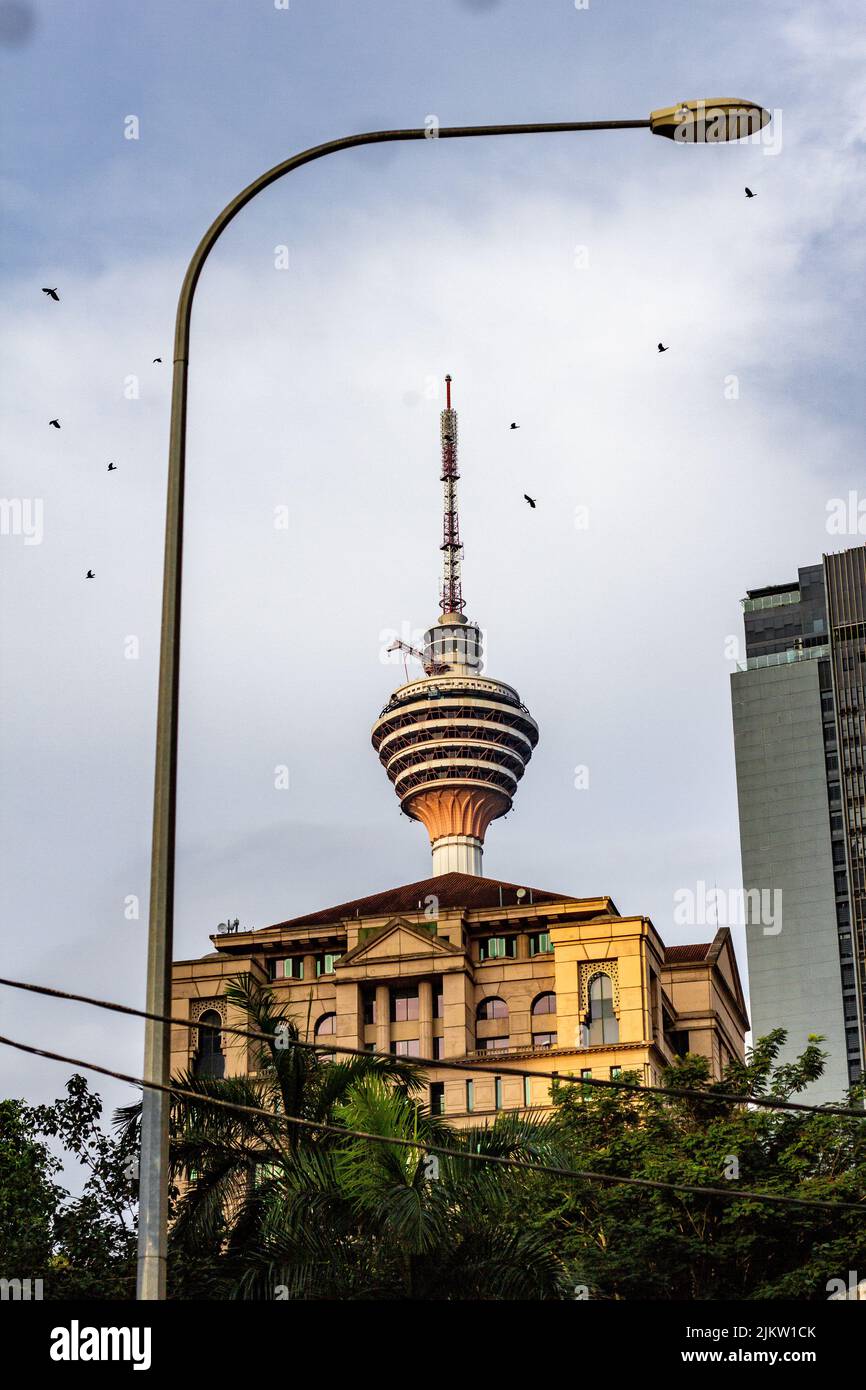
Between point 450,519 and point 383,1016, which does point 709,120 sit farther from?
point 450,519

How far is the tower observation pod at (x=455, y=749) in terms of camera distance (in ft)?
498

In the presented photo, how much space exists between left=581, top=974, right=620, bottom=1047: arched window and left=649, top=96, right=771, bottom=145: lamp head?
251 ft

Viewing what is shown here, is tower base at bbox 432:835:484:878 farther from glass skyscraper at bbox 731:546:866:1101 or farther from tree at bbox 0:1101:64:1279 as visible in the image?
tree at bbox 0:1101:64:1279

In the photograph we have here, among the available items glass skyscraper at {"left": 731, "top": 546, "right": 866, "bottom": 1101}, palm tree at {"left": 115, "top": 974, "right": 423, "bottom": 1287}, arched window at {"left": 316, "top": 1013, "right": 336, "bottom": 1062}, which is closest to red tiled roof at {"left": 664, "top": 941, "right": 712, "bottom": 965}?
arched window at {"left": 316, "top": 1013, "right": 336, "bottom": 1062}

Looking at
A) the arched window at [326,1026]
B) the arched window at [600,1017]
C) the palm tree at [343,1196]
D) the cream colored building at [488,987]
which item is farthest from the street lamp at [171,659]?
the arched window at [326,1026]

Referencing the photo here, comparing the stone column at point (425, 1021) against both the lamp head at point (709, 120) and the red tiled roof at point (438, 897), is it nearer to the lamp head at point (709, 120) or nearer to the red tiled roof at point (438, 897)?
the red tiled roof at point (438, 897)

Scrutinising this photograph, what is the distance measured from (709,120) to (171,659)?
788 centimetres

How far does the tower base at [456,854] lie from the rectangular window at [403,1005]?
53148 millimetres

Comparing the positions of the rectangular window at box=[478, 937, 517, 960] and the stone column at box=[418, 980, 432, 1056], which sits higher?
the rectangular window at box=[478, 937, 517, 960]

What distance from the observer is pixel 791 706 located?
166 m

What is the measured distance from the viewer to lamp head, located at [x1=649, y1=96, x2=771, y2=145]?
782 inches

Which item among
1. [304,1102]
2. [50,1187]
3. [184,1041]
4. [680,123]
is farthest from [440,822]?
[680,123]
